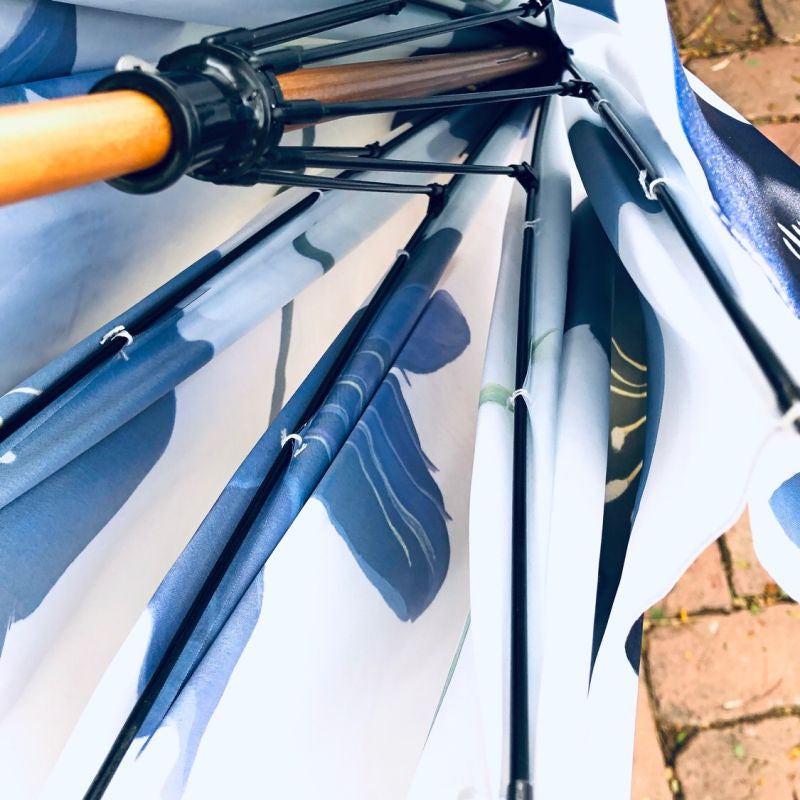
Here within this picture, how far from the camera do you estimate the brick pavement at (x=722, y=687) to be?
112cm

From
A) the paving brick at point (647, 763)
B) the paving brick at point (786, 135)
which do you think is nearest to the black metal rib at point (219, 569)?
the paving brick at point (647, 763)

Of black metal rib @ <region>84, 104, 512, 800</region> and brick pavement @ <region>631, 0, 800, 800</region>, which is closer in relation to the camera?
black metal rib @ <region>84, 104, 512, 800</region>

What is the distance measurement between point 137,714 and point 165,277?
0.34 meters

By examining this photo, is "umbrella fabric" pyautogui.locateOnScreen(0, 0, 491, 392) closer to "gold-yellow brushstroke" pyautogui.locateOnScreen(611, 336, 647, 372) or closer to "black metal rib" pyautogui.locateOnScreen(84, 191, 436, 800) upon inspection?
"black metal rib" pyautogui.locateOnScreen(84, 191, 436, 800)

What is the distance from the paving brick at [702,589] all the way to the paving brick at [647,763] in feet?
0.46

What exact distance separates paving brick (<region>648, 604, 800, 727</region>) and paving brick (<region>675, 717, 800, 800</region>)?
3 cm

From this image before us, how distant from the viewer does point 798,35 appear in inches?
53.6

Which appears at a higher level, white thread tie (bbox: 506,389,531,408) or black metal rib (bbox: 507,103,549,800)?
white thread tie (bbox: 506,389,531,408)

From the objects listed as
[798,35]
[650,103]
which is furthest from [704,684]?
[798,35]

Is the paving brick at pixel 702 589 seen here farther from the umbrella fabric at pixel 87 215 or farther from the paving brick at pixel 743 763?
the umbrella fabric at pixel 87 215

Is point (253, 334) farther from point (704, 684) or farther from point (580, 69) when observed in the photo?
point (704, 684)

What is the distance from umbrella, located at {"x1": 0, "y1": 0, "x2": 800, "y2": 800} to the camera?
0.38 meters

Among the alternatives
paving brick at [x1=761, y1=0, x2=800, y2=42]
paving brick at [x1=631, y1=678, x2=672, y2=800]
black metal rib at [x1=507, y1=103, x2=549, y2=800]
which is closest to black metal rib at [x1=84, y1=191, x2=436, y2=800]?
black metal rib at [x1=507, y1=103, x2=549, y2=800]

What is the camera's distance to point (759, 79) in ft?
4.45
